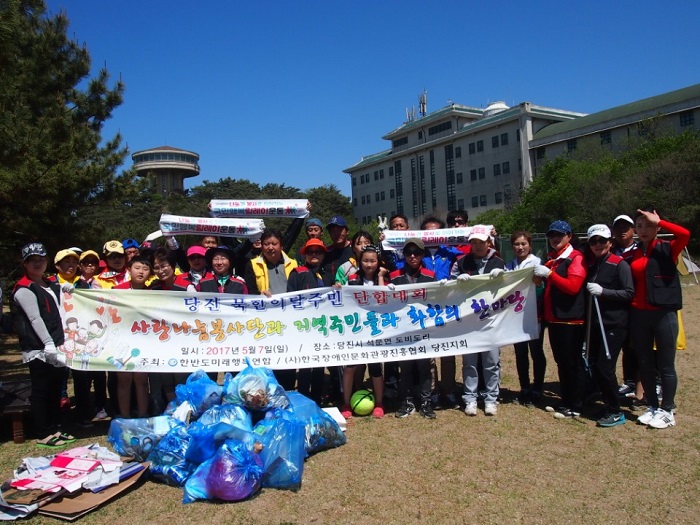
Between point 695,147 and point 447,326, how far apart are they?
33080 millimetres

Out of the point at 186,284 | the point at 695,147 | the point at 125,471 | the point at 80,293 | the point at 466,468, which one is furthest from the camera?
the point at 695,147

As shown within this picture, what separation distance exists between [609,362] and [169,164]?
318 ft

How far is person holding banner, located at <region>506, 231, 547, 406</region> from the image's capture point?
5777 mm

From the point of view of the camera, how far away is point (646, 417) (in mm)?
5133

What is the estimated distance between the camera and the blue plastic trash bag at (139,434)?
436 cm

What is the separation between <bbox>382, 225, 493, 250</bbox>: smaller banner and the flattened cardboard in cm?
354

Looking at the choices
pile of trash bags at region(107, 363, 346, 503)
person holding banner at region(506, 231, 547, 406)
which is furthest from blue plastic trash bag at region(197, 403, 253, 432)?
person holding banner at region(506, 231, 547, 406)

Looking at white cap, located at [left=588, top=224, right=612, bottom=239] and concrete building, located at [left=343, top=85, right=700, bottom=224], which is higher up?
concrete building, located at [left=343, top=85, right=700, bottom=224]

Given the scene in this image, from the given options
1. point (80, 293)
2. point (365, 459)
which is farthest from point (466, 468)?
point (80, 293)

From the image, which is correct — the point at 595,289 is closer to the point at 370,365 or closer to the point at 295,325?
the point at 370,365

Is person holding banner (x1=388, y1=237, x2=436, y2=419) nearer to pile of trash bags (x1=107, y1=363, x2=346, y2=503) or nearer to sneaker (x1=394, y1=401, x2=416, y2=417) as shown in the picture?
sneaker (x1=394, y1=401, x2=416, y2=417)

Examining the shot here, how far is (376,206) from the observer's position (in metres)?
83.2

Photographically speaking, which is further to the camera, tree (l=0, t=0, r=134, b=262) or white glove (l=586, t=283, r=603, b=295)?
tree (l=0, t=0, r=134, b=262)

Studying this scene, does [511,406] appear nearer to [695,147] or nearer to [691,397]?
[691,397]
